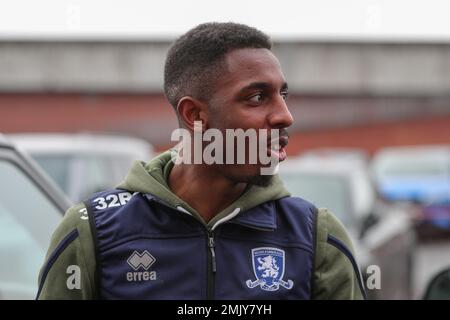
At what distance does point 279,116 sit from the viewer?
2.31 metres

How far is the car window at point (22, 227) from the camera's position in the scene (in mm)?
3648

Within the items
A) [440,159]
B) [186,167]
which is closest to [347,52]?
[440,159]

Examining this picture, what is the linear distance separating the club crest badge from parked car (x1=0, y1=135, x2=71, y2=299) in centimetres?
149

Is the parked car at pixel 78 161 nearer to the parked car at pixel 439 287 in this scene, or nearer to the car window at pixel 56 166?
the car window at pixel 56 166

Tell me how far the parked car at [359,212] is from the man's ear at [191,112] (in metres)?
5.13

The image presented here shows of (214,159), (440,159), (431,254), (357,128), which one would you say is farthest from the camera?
(357,128)

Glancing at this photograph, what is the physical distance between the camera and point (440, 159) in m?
17.6

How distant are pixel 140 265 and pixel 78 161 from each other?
630 cm

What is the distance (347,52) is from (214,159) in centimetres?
2449

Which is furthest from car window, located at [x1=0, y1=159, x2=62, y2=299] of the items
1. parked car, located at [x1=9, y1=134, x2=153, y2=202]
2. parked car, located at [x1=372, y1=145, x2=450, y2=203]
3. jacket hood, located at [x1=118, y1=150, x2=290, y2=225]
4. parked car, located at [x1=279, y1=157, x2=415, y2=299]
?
parked car, located at [x1=372, y1=145, x2=450, y2=203]

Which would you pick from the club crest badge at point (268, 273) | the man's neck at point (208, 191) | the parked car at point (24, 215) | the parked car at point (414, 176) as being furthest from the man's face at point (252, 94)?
the parked car at point (414, 176)

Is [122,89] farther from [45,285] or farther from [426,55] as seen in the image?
[45,285]

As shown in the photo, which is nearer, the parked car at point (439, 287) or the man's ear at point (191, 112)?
the man's ear at point (191, 112)

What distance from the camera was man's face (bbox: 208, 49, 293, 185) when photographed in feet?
7.57
